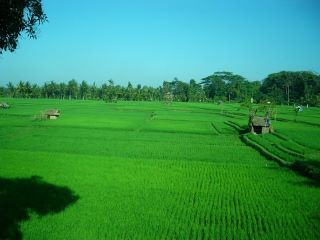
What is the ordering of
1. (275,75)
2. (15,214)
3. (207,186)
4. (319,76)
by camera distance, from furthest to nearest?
(275,75) → (319,76) → (207,186) → (15,214)

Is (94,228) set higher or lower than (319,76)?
lower

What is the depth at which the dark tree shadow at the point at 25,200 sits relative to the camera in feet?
29.6

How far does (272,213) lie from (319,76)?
9545 cm

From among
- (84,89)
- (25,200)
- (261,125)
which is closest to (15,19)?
(25,200)

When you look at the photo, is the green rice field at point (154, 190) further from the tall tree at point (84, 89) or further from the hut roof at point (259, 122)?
the tall tree at point (84, 89)

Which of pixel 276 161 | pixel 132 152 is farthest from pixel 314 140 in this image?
pixel 132 152

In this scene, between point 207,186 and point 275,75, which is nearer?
point 207,186

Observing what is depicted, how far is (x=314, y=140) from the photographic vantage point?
78.7ft

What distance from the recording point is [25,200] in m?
11.0

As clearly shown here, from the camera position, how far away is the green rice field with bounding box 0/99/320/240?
30.1 feet

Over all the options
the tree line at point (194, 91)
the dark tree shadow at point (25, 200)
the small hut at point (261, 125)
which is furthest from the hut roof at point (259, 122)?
the tree line at point (194, 91)

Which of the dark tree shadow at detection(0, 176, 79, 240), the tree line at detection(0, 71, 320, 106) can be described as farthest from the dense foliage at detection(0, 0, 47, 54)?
the tree line at detection(0, 71, 320, 106)

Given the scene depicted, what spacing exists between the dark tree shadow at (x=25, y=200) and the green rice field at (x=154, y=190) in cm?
3

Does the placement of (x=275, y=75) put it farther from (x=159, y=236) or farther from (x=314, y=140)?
(x=159, y=236)
